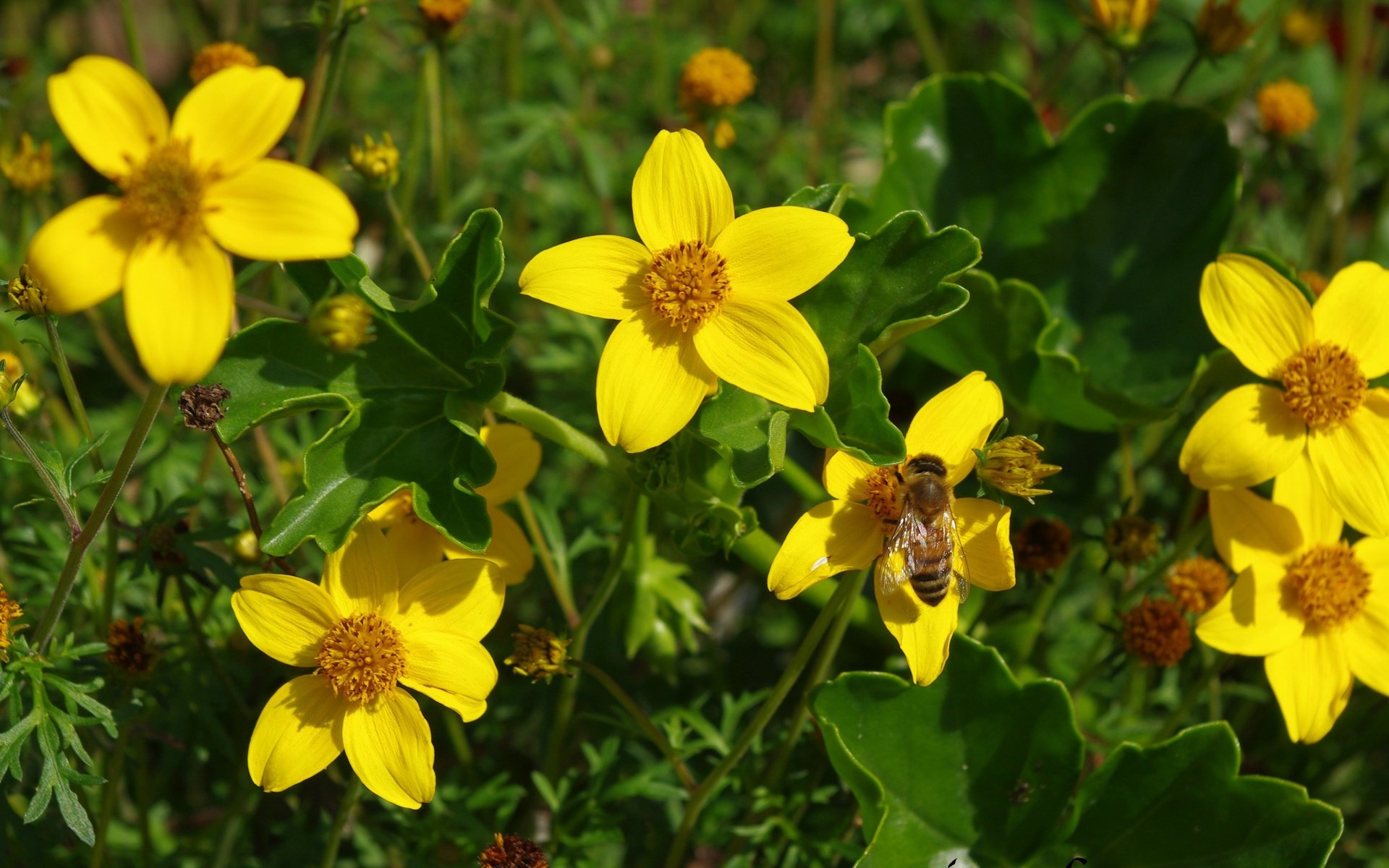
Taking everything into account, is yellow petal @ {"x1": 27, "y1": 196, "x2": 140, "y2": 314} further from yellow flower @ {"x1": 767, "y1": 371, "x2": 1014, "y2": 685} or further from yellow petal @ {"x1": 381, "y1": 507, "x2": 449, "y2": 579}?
yellow flower @ {"x1": 767, "y1": 371, "x2": 1014, "y2": 685}

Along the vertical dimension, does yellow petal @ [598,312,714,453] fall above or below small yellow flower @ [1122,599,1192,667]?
above

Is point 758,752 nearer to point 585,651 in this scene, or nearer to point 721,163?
point 585,651

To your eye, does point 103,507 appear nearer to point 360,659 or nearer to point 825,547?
point 360,659

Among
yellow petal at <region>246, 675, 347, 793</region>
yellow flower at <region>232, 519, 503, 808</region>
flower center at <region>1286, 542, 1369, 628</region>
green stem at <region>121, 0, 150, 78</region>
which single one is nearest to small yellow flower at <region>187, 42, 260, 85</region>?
green stem at <region>121, 0, 150, 78</region>

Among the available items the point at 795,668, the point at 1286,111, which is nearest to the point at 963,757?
the point at 795,668

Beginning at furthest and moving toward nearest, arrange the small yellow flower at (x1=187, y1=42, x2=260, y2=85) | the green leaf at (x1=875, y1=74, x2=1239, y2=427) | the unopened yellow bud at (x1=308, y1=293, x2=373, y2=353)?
the green leaf at (x1=875, y1=74, x2=1239, y2=427), the small yellow flower at (x1=187, y1=42, x2=260, y2=85), the unopened yellow bud at (x1=308, y1=293, x2=373, y2=353)

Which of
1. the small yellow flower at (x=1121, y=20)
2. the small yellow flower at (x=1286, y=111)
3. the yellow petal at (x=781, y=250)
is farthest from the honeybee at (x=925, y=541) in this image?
the small yellow flower at (x=1286, y=111)
